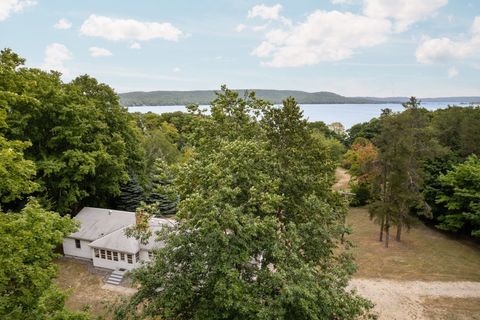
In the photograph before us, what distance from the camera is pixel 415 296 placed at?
58.9 feet

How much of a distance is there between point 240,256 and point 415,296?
13916mm

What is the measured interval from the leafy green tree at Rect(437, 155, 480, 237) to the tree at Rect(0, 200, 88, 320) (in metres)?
23.5

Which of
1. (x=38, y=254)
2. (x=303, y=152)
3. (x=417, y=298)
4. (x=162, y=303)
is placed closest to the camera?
(x=38, y=254)

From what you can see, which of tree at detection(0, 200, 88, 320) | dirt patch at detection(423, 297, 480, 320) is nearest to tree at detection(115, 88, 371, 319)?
tree at detection(0, 200, 88, 320)

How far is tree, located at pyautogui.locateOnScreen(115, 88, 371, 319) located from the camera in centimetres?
848

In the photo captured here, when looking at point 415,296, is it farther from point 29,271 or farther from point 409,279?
point 29,271


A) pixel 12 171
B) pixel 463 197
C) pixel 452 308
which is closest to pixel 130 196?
pixel 12 171

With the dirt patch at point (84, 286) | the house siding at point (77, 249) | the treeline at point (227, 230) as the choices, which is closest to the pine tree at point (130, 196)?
the house siding at point (77, 249)

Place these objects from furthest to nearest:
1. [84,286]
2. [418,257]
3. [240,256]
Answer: [418,257], [84,286], [240,256]

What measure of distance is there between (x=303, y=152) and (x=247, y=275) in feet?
17.1

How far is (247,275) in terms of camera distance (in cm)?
958

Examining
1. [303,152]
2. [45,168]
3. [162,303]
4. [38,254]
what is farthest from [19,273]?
[45,168]

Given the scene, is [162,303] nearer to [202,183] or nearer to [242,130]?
[202,183]

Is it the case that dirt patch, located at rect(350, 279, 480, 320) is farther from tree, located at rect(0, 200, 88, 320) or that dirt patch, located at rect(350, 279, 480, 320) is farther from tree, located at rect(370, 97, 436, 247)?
tree, located at rect(0, 200, 88, 320)
